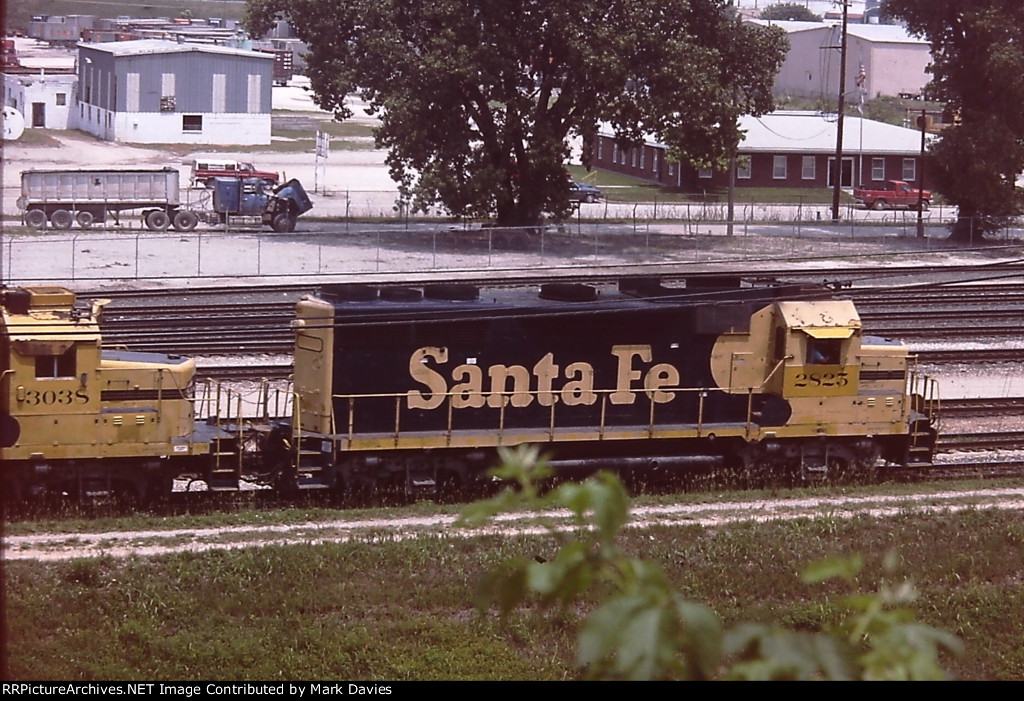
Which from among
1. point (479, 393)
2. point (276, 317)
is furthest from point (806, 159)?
point (479, 393)

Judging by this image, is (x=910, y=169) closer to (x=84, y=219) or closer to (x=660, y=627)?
(x=84, y=219)

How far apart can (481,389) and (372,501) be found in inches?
98.0

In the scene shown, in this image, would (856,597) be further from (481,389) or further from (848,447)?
(848,447)

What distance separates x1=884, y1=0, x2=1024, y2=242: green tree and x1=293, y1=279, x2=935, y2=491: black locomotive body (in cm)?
2945

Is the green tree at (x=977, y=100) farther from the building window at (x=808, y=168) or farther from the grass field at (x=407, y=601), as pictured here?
the grass field at (x=407, y=601)

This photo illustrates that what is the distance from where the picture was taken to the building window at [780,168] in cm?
7256

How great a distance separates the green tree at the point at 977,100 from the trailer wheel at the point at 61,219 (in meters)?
33.1

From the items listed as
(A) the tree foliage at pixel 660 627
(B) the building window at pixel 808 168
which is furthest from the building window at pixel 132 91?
(A) the tree foliage at pixel 660 627

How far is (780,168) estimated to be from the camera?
72812 millimetres

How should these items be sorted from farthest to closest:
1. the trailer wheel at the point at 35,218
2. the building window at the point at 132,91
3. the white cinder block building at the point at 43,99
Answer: the white cinder block building at the point at 43,99 < the building window at the point at 132,91 < the trailer wheel at the point at 35,218

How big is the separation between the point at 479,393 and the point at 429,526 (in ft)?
8.95

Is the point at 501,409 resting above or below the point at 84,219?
below

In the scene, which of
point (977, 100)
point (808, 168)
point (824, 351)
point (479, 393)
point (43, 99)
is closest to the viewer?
point (479, 393)
